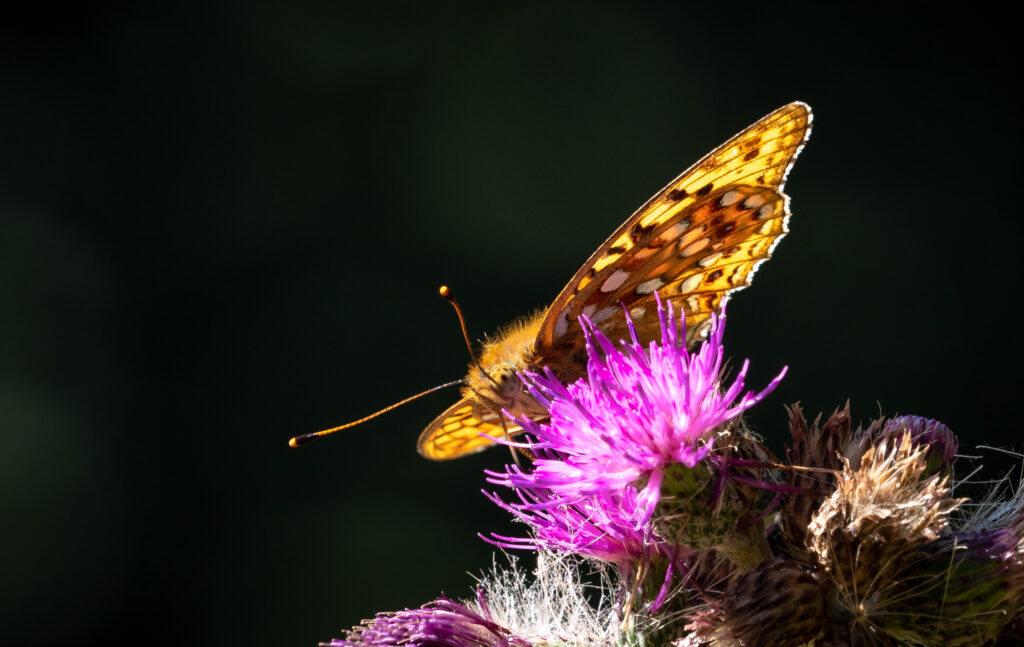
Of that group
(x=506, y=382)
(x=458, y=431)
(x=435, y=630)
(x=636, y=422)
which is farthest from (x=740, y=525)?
(x=458, y=431)

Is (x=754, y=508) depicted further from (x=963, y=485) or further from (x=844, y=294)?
(x=844, y=294)

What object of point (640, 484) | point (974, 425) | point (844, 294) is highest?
point (640, 484)

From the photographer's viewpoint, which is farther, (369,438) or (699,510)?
(369,438)

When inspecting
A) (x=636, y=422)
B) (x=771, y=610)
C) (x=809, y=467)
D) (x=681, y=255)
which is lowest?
(x=771, y=610)

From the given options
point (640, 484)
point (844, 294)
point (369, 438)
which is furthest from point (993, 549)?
point (369, 438)

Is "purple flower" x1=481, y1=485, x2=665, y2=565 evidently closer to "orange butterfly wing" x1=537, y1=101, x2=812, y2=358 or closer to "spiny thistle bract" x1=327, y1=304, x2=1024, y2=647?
"spiny thistle bract" x1=327, y1=304, x2=1024, y2=647

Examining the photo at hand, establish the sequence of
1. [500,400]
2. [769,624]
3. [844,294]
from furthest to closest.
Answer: [844,294], [500,400], [769,624]

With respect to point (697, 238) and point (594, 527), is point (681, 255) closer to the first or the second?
point (697, 238)

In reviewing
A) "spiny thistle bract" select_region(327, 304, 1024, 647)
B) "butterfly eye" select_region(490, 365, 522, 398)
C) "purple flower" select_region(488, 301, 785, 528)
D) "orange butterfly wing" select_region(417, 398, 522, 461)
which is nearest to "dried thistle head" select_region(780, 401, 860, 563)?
"spiny thistle bract" select_region(327, 304, 1024, 647)
